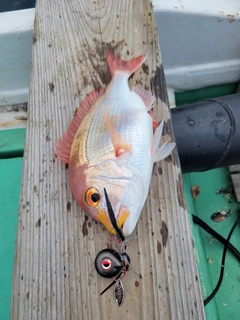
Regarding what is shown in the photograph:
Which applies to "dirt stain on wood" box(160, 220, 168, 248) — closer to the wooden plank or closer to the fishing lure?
the wooden plank

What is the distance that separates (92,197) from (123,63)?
0.81 metres

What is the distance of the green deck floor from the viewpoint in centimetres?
171

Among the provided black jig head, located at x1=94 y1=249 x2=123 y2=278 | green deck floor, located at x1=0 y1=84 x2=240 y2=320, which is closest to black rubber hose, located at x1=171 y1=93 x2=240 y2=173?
green deck floor, located at x1=0 y1=84 x2=240 y2=320

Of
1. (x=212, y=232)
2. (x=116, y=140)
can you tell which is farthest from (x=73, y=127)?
(x=212, y=232)

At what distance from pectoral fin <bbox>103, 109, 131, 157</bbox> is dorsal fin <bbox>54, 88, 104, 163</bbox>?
0.69ft

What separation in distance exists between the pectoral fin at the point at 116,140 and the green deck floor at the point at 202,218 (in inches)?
35.3

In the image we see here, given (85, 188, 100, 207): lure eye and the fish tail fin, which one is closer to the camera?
(85, 188, 100, 207): lure eye

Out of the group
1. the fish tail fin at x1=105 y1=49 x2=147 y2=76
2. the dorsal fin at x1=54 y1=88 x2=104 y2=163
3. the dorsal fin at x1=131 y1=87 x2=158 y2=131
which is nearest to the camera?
the dorsal fin at x1=54 y1=88 x2=104 y2=163

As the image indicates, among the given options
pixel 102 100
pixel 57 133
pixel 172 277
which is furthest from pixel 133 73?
pixel 172 277

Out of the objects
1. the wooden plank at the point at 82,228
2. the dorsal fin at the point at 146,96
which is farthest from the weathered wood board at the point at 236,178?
the dorsal fin at the point at 146,96

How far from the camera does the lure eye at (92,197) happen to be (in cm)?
111

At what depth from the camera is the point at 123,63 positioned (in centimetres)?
156

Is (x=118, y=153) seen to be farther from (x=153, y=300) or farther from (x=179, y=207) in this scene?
(x=153, y=300)

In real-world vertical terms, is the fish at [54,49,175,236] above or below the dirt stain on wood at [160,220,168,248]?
above
